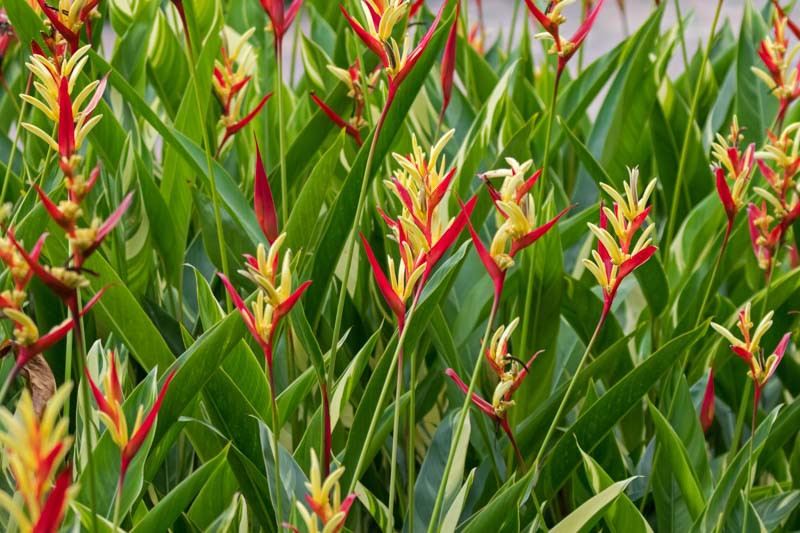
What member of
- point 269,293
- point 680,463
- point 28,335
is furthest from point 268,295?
point 680,463

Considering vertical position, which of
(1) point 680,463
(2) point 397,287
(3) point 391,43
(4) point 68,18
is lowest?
(1) point 680,463

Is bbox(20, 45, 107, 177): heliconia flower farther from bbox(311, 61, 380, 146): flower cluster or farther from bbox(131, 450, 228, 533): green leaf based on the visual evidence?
bbox(311, 61, 380, 146): flower cluster

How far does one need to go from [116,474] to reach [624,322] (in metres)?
0.72

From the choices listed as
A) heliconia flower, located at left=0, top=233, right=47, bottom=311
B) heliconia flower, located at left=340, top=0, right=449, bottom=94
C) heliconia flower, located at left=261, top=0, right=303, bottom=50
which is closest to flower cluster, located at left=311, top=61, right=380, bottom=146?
heliconia flower, located at left=261, top=0, right=303, bottom=50

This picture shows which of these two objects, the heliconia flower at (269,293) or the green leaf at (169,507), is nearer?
the heliconia flower at (269,293)

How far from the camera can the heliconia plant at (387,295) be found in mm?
632

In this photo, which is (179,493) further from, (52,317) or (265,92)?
(265,92)

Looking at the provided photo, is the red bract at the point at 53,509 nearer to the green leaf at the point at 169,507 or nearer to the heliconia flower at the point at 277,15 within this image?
the green leaf at the point at 169,507

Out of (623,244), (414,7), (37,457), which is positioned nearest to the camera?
(37,457)

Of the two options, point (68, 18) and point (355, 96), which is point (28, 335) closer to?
point (68, 18)

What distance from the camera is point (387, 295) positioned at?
0.63 m

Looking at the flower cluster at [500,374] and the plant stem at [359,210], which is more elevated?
the plant stem at [359,210]

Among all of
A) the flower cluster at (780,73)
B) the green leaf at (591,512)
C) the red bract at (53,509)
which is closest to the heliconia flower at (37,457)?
the red bract at (53,509)

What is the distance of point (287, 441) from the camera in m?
0.95
